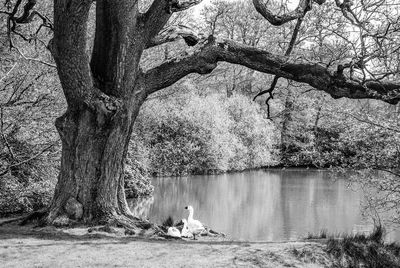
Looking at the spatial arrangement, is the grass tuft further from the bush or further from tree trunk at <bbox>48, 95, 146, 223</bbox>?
the bush

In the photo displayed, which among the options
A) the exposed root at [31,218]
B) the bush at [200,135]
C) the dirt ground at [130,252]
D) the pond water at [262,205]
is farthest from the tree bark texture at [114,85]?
the bush at [200,135]

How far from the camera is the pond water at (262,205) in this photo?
601 inches

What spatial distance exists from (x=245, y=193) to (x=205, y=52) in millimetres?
15088

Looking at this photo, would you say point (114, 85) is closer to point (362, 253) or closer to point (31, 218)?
point (31, 218)

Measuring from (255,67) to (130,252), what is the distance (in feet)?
Result: 13.6

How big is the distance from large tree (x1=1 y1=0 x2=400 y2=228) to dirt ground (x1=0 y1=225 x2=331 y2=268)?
78 cm

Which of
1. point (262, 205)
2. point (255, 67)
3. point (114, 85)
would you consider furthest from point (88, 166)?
point (262, 205)

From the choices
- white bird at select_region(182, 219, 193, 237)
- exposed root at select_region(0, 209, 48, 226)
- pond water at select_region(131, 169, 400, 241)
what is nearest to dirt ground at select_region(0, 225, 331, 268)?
exposed root at select_region(0, 209, 48, 226)

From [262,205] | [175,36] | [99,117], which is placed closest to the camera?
[99,117]

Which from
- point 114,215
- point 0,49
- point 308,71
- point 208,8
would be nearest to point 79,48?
point 114,215

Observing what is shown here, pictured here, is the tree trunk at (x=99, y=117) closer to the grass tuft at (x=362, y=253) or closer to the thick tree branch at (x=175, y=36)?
the thick tree branch at (x=175, y=36)

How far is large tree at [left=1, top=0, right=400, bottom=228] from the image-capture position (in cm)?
863

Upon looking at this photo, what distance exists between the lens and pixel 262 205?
20062 millimetres

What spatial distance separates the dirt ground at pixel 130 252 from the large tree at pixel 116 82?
779 mm
